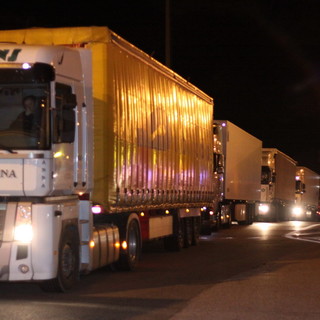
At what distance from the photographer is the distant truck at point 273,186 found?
41.9m

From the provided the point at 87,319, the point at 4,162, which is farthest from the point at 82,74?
the point at 87,319

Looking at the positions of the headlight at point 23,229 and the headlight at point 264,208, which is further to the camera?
the headlight at point 264,208

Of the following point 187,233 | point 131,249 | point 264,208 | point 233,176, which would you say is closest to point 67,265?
point 131,249

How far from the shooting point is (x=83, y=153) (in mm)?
12727

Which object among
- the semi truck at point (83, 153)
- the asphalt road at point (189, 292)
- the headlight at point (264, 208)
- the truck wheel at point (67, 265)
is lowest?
the asphalt road at point (189, 292)

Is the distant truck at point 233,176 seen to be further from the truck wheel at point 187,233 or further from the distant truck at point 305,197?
the distant truck at point 305,197

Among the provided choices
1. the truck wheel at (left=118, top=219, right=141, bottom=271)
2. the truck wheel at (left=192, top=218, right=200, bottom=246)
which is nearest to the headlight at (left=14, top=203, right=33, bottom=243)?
the truck wheel at (left=118, top=219, right=141, bottom=271)

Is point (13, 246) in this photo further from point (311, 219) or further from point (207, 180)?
point (311, 219)

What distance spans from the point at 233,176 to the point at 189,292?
19.9 m

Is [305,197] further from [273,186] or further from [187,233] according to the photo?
[187,233]

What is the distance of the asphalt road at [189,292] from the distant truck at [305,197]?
3452 centimetres

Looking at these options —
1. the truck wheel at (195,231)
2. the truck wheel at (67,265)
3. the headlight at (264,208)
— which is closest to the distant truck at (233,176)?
the truck wheel at (195,231)

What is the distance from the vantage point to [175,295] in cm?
1198

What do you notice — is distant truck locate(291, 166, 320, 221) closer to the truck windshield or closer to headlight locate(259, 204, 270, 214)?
headlight locate(259, 204, 270, 214)
